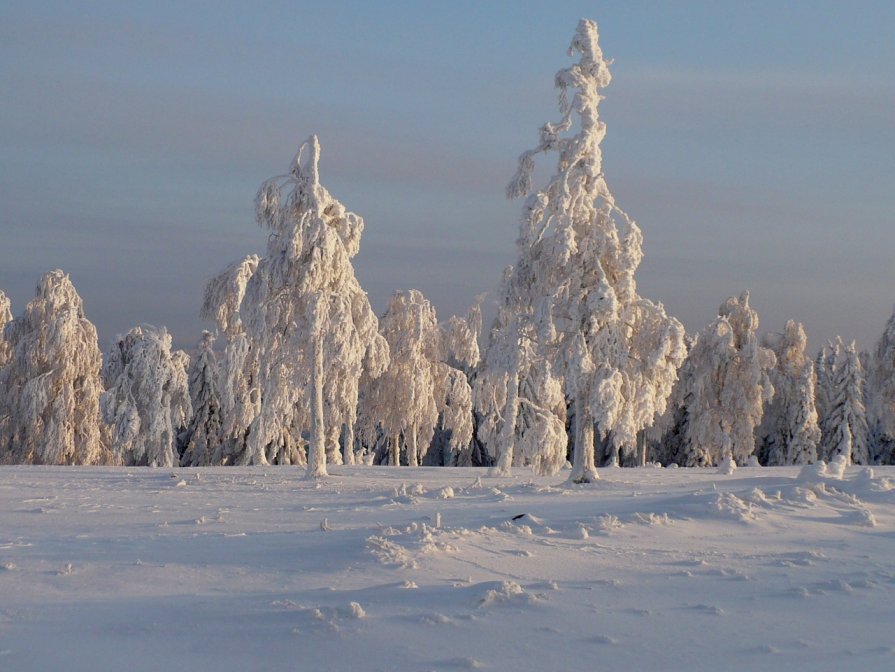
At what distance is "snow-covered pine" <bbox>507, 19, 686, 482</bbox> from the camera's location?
2183cm

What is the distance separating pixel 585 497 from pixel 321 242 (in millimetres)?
10795

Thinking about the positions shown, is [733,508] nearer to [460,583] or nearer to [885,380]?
[460,583]

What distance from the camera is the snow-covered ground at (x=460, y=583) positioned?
7312 millimetres

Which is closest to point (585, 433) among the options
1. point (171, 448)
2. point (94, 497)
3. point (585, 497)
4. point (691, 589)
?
point (585, 497)

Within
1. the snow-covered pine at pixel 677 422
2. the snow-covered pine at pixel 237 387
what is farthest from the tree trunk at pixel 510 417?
the snow-covered pine at pixel 677 422

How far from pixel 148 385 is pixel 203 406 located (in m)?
5.64

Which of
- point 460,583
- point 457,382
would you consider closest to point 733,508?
point 460,583

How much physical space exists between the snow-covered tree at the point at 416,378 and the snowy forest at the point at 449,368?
9 cm

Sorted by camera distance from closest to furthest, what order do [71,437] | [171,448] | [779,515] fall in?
[779,515], [71,437], [171,448]

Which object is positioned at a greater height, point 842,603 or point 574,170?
point 574,170

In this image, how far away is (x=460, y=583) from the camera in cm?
955

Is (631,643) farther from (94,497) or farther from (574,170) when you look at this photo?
(574,170)

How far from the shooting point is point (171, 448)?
4150cm

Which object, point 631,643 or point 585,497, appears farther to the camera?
point 585,497
